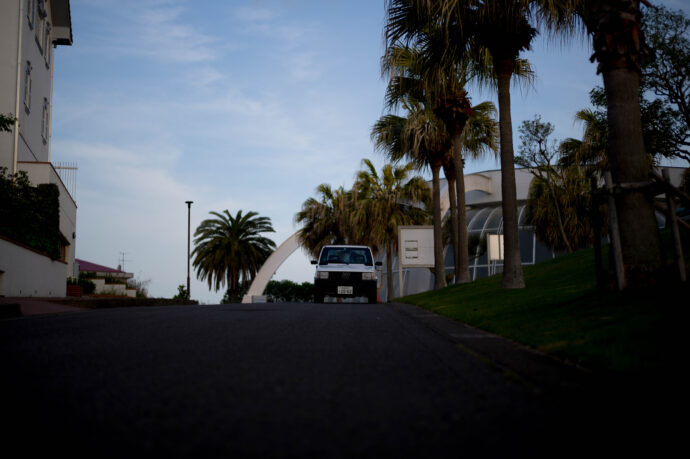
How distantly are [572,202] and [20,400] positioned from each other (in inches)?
1198

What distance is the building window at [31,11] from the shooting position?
2459 cm

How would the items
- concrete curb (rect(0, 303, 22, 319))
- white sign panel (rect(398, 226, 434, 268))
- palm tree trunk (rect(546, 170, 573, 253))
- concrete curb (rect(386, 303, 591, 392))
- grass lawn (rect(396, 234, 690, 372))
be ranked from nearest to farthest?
concrete curb (rect(386, 303, 591, 392)), grass lawn (rect(396, 234, 690, 372)), concrete curb (rect(0, 303, 22, 319)), palm tree trunk (rect(546, 170, 573, 253)), white sign panel (rect(398, 226, 434, 268))

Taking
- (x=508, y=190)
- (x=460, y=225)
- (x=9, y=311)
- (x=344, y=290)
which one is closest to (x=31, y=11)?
(x=344, y=290)

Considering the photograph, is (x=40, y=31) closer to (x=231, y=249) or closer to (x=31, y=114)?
(x=31, y=114)

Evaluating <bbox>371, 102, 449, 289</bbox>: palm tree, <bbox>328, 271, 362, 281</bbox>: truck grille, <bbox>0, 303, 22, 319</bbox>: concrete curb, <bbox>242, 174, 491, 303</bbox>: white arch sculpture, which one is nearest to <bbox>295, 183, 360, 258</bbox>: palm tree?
<bbox>242, 174, 491, 303</bbox>: white arch sculpture

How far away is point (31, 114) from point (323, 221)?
20392 millimetres

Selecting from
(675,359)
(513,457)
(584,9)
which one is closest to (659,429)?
(513,457)

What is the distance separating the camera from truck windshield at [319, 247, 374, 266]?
21.4 metres

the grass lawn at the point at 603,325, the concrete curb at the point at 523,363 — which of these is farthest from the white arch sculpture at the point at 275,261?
the concrete curb at the point at 523,363

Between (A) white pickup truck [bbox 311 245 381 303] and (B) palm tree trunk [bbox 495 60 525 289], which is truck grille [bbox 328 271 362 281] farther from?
(B) palm tree trunk [bbox 495 60 525 289]

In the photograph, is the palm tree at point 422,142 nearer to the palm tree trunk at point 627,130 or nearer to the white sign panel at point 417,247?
the white sign panel at point 417,247

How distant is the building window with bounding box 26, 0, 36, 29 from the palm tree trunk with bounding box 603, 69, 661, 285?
23.6 meters

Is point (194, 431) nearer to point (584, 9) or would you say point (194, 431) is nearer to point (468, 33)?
point (584, 9)

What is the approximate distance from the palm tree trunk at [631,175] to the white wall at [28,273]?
14.8 metres
